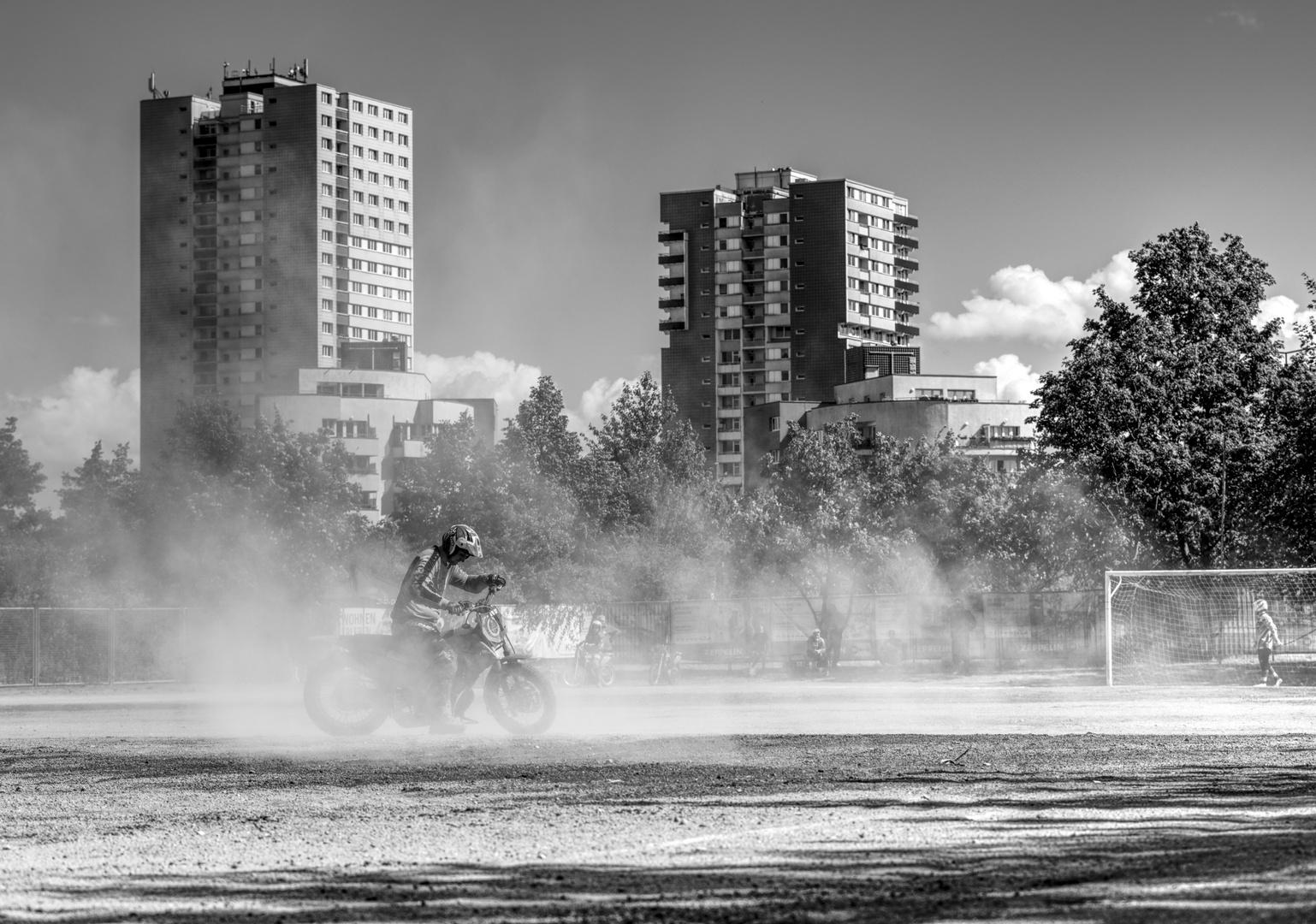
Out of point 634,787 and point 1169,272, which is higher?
point 1169,272

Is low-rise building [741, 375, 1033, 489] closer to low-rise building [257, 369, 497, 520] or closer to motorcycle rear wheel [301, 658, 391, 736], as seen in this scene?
low-rise building [257, 369, 497, 520]

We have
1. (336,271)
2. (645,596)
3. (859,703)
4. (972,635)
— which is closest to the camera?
(859,703)

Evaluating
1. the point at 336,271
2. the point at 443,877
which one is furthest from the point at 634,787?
the point at 336,271

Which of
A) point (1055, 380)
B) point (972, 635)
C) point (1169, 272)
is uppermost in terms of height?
point (1169, 272)

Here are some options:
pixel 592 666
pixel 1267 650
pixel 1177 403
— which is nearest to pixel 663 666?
pixel 592 666

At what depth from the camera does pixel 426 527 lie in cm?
6444

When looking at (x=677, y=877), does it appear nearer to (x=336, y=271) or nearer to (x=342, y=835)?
(x=342, y=835)

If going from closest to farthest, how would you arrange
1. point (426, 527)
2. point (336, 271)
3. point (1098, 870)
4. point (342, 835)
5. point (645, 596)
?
point (1098, 870) < point (342, 835) < point (645, 596) < point (426, 527) < point (336, 271)

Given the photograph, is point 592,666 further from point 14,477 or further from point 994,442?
point 994,442

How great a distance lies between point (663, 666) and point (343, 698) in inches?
913

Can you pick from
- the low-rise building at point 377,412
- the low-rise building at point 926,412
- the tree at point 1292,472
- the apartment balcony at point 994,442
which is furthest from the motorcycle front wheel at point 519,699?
the low-rise building at point 377,412

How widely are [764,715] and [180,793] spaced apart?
508 inches

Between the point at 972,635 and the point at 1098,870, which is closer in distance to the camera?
the point at 1098,870

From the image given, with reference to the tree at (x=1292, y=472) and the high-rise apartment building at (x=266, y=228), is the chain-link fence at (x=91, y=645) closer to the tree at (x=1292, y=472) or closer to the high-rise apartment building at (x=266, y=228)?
the tree at (x=1292, y=472)
